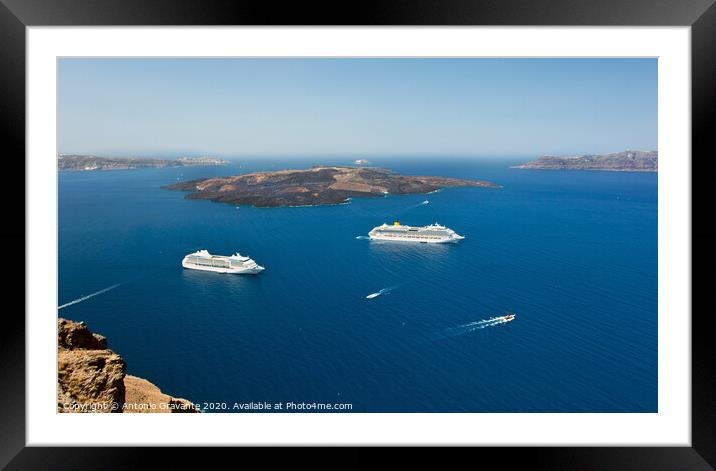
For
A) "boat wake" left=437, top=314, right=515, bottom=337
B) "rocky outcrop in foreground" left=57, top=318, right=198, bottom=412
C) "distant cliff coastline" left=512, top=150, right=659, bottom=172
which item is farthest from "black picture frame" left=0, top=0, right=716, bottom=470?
"distant cliff coastline" left=512, top=150, right=659, bottom=172

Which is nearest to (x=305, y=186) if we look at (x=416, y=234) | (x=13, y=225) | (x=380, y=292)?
(x=416, y=234)

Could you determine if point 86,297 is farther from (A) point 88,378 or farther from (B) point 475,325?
(B) point 475,325

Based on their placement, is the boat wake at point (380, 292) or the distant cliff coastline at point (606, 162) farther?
the distant cliff coastline at point (606, 162)

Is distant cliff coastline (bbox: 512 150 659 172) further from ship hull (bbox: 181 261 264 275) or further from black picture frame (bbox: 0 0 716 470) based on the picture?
black picture frame (bbox: 0 0 716 470)

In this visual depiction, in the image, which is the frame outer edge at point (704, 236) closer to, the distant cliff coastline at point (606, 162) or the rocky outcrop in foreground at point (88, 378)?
the rocky outcrop in foreground at point (88, 378)

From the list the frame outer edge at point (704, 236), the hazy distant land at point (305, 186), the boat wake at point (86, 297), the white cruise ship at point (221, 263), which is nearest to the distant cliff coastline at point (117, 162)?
the hazy distant land at point (305, 186)

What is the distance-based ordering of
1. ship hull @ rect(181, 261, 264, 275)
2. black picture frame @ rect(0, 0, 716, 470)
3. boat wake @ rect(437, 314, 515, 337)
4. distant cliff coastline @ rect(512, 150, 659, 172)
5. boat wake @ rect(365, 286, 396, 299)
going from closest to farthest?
black picture frame @ rect(0, 0, 716, 470) < boat wake @ rect(437, 314, 515, 337) < boat wake @ rect(365, 286, 396, 299) < ship hull @ rect(181, 261, 264, 275) < distant cliff coastline @ rect(512, 150, 659, 172)
